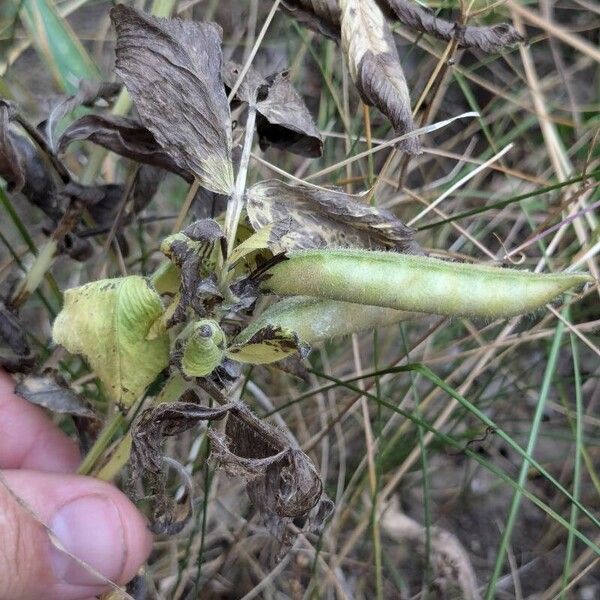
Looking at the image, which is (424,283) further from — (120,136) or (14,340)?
(14,340)

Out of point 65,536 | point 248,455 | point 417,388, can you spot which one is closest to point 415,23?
point 248,455

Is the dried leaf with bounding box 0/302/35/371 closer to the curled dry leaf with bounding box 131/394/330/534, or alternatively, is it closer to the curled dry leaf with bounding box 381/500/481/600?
the curled dry leaf with bounding box 131/394/330/534

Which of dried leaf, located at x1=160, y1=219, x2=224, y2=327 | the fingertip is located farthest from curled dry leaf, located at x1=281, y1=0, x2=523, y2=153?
the fingertip

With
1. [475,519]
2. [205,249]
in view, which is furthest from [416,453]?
[205,249]

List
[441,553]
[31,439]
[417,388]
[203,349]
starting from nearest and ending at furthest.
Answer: [203,349] < [31,439] < [441,553] < [417,388]

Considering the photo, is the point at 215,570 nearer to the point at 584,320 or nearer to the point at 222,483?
the point at 222,483

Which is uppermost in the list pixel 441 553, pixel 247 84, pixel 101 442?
pixel 247 84
